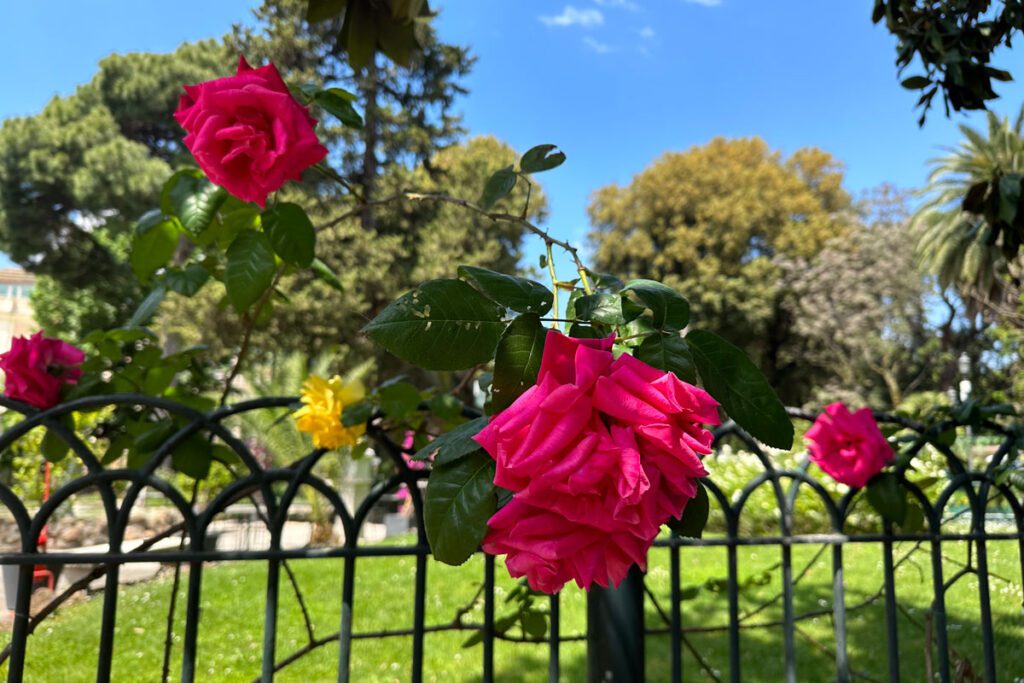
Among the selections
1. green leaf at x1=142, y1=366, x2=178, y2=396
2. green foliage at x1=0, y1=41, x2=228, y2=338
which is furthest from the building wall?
green leaf at x1=142, y1=366, x2=178, y2=396

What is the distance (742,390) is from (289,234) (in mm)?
544

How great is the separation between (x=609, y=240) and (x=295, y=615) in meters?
15.0

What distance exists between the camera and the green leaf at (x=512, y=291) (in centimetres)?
45

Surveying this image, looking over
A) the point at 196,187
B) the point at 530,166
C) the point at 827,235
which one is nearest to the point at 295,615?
the point at 196,187

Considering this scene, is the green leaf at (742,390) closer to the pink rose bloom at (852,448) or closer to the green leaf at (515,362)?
the green leaf at (515,362)

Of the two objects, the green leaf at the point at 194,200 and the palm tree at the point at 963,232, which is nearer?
the green leaf at the point at 194,200

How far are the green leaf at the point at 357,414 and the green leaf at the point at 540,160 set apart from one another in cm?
37

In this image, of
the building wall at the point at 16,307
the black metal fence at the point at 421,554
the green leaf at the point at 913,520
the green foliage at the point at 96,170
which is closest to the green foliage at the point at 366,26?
the black metal fence at the point at 421,554

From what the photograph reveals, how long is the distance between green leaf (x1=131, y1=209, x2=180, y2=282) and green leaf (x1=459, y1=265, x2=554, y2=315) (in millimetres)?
579

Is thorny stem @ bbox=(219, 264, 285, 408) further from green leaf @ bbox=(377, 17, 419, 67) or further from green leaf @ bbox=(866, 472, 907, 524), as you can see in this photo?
green leaf @ bbox=(866, 472, 907, 524)

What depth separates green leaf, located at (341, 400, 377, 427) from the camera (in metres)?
0.82

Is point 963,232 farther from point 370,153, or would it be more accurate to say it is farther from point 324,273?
point 370,153

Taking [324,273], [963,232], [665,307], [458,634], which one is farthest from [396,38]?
[963,232]

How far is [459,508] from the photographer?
413mm
